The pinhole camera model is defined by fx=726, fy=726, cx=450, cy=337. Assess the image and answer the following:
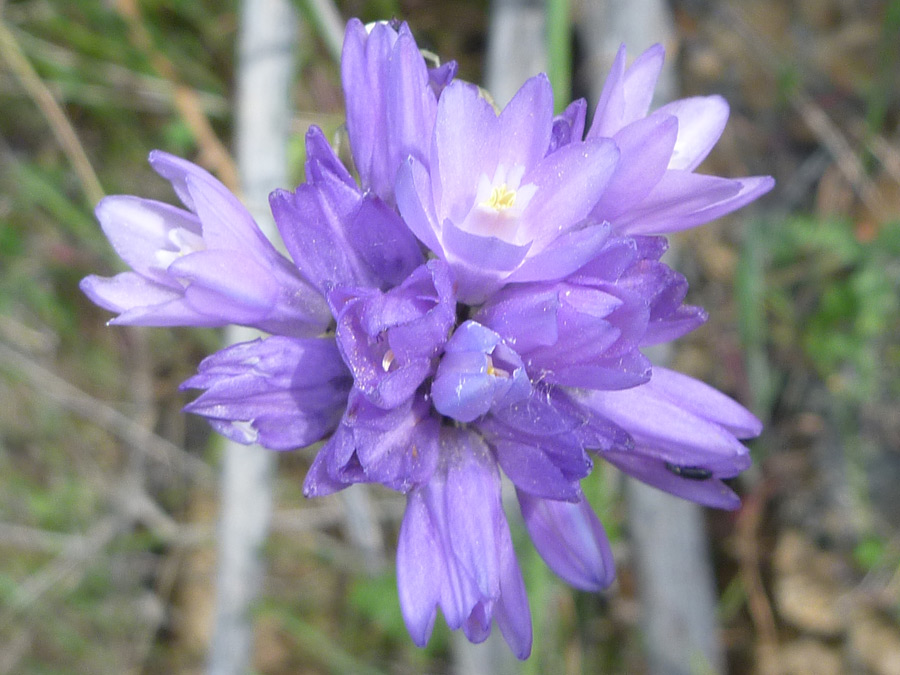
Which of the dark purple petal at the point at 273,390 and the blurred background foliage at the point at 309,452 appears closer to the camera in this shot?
the dark purple petal at the point at 273,390

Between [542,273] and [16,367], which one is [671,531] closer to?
[542,273]

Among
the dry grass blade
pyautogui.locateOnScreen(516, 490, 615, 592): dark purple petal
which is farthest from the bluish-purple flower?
the dry grass blade

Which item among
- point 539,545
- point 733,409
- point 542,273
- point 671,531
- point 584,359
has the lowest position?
point 671,531

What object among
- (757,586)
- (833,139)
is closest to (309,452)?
(757,586)

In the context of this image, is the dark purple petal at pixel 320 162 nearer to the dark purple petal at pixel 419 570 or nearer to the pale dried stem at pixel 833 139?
the dark purple petal at pixel 419 570

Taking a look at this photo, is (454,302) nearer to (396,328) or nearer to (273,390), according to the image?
(396,328)

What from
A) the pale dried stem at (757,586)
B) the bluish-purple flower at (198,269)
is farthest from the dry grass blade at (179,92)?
the pale dried stem at (757,586)

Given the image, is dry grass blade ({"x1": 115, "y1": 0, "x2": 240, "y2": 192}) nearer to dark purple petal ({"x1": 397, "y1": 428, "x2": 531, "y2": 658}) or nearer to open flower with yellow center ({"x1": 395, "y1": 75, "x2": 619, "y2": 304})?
open flower with yellow center ({"x1": 395, "y1": 75, "x2": 619, "y2": 304})

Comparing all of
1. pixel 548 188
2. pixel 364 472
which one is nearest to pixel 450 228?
pixel 548 188
